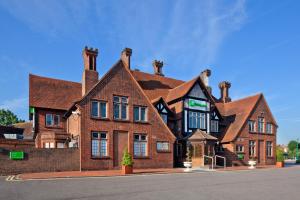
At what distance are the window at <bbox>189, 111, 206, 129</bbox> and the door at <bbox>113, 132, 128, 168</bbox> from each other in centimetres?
945

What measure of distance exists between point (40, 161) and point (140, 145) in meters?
9.36

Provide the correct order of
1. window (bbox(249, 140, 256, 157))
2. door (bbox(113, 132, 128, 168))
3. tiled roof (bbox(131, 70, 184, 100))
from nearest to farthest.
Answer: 1. door (bbox(113, 132, 128, 168))
2. tiled roof (bbox(131, 70, 184, 100))
3. window (bbox(249, 140, 256, 157))

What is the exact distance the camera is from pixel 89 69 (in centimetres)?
2884

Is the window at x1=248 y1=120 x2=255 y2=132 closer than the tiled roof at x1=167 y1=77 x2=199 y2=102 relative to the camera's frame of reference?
No

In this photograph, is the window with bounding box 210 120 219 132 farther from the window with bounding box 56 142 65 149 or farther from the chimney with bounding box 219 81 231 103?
the window with bounding box 56 142 65 149

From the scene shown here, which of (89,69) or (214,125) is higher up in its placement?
(89,69)

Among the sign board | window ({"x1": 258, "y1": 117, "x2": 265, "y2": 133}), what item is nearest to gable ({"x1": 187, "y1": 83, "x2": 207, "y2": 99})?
the sign board

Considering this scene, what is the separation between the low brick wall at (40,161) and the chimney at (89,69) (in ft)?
21.9

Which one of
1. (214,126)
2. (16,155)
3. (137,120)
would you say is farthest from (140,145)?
(214,126)

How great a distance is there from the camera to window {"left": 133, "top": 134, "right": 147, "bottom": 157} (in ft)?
91.8

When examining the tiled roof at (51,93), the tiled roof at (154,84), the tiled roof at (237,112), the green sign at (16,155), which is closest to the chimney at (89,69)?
the tiled roof at (51,93)

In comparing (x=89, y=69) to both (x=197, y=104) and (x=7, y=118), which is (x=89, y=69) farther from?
(x=7, y=118)

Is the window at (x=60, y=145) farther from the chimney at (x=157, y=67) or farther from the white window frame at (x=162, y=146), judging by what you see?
the chimney at (x=157, y=67)

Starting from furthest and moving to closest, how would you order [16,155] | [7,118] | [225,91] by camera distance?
[7,118], [225,91], [16,155]
